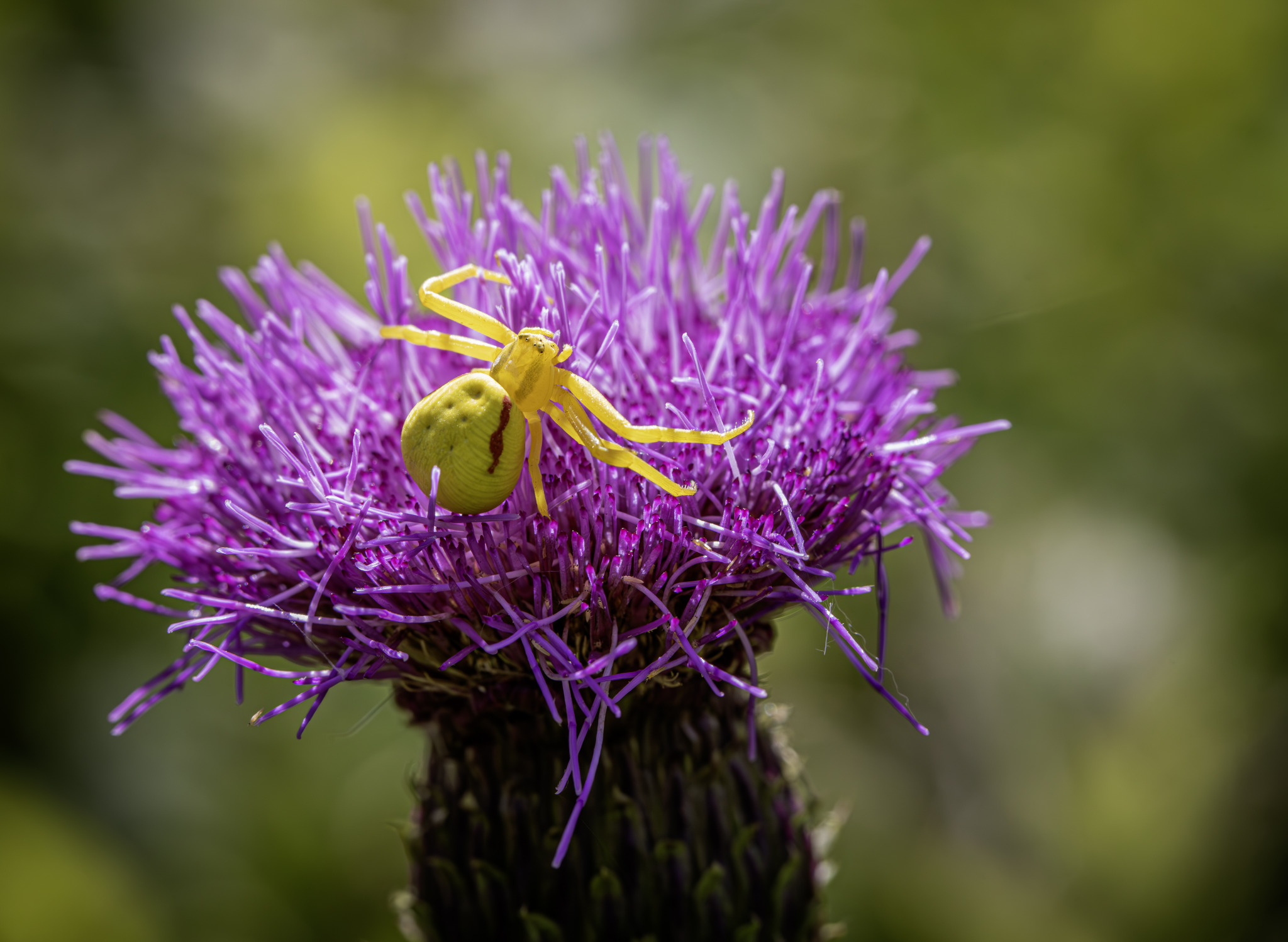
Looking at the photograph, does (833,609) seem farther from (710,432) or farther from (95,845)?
(95,845)

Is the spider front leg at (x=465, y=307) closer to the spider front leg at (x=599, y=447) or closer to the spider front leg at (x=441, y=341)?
the spider front leg at (x=441, y=341)

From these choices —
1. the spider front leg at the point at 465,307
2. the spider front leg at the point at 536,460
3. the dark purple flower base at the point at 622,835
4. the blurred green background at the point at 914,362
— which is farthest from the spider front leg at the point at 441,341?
the blurred green background at the point at 914,362

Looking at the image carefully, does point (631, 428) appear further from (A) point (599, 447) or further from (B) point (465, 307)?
(B) point (465, 307)

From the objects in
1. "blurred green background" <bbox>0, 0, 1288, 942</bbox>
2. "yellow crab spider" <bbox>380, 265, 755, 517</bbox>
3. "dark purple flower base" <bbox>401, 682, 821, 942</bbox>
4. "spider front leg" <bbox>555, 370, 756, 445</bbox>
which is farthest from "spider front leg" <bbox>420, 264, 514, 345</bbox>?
"blurred green background" <bbox>0, 0, 1288, 942</bbox>

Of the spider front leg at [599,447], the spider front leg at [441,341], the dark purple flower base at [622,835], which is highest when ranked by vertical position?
the spider front leg at [441,341]

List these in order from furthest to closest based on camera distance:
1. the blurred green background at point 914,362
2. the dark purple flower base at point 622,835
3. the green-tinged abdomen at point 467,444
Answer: the blurred green background at point 914,362 < the dark purple flower base at point 622,835 < the green-tinged abdomen at point 467,444

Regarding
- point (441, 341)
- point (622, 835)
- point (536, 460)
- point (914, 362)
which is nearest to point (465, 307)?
point (441, 341)
